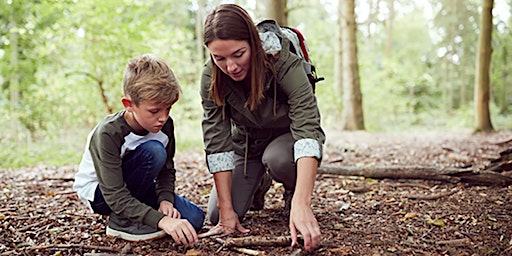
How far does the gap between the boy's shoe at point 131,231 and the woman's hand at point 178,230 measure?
176mm

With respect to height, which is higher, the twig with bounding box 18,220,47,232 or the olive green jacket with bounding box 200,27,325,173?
the olive green jacket with bounding box 200,27,325,173

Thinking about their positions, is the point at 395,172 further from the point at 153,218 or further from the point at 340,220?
the point at 153,218

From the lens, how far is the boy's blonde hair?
2152mm

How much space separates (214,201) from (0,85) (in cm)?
1130

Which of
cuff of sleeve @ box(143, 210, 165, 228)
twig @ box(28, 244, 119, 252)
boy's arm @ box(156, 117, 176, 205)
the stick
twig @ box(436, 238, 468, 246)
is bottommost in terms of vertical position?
twig @ box(436, 238, 468, 246)

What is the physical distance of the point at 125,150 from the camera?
93.4 inches

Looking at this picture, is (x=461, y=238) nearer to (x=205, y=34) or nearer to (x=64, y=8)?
(x=205, y=34)

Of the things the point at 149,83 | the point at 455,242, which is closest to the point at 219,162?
the point at 149,83

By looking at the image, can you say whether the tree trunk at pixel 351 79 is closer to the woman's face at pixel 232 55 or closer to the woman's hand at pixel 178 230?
the woman's face at pixel 232 55

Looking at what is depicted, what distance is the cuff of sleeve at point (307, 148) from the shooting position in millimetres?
2186

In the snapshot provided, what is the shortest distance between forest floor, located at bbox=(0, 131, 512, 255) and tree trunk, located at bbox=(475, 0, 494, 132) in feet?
18.3

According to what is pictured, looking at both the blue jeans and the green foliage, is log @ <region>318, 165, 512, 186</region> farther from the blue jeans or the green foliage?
the green foliage

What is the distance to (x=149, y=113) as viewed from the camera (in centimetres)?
218

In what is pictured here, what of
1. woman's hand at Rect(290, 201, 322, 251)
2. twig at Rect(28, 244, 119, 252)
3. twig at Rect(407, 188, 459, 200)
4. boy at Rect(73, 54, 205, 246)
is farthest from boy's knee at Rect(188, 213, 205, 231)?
twig at Rect(407, 188, 459, 200)
